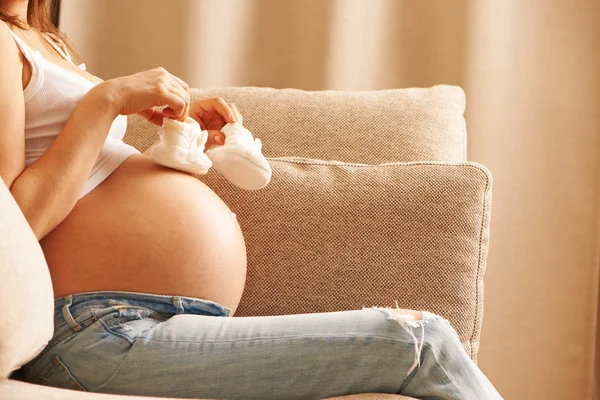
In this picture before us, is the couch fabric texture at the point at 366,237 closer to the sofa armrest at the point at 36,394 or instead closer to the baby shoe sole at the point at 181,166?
the baby shoe sole at the point at 181,166

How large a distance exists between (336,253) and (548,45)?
1.08 meters

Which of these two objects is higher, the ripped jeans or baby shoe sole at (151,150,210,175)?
baby shoe sole at (151,150,210,175)

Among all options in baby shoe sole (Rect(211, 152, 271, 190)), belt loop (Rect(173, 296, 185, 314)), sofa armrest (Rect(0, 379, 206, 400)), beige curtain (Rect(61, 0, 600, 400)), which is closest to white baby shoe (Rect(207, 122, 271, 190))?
baby shoe sole (Rect(211, 152, 271, 190))

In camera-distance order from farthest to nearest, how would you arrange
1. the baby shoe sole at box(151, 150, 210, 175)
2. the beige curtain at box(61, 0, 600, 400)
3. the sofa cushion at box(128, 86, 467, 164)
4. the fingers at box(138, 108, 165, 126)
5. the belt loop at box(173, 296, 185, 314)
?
the beige curtain at box(61, 0, 600, 400) < the sofa cushion at box(128, 86, 467, 164) < the fingers at box(138, 108, 165, 126) < the baby shoe sole at box(151, 150, 210, 175) < the belt loop at box(173, 296, 185, 314)

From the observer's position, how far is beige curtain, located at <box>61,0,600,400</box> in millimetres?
1973

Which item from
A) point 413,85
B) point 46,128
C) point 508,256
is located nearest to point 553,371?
point 508,256

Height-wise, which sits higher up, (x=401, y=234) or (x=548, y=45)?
(x=548, y=45)

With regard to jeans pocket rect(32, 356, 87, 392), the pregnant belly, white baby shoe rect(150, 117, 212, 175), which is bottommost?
jeans pocket rect(32, 356, 87, 392)

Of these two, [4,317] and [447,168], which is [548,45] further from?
[4,317]

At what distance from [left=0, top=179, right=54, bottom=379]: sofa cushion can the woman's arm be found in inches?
6.2

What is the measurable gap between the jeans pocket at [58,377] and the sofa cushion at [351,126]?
62 centimetres

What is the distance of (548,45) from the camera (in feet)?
6.52

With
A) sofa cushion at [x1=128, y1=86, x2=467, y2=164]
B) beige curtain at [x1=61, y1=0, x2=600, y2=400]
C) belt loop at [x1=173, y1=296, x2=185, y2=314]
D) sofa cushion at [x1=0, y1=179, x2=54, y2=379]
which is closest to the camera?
sofa cushion at [x1=0, y1=179, x2=54, y2=379]

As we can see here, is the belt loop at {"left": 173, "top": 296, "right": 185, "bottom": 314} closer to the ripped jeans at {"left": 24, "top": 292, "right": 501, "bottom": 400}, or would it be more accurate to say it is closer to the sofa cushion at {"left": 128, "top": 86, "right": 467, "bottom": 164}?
the ripped jeans at {"left": 24, "top": 292, "right": 501, "bottom": 400}
